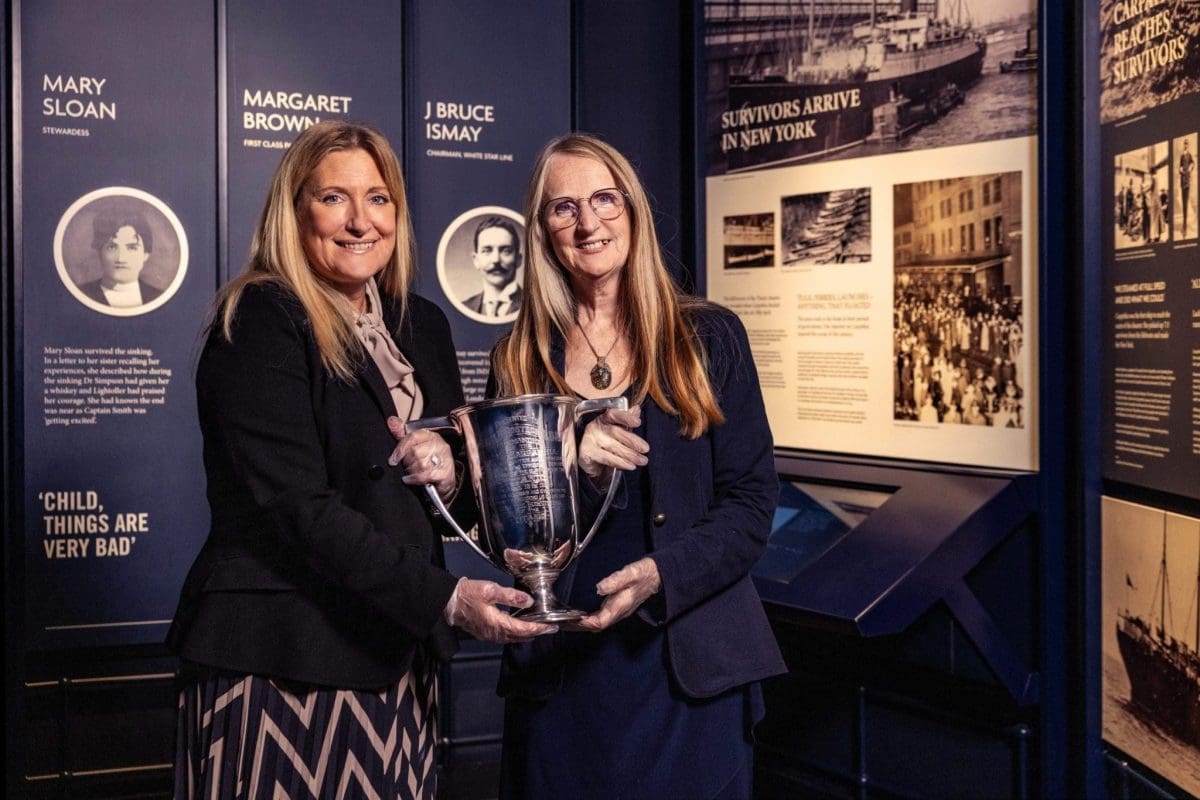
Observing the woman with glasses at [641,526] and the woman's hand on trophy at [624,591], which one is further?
the woman with glasses at [641,526]

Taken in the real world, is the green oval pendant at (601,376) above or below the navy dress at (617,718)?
above

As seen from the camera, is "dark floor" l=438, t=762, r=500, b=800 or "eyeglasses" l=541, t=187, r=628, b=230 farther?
"dark floor" l=438, t=762, r=500, b=800

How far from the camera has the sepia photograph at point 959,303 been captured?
3.46 metres

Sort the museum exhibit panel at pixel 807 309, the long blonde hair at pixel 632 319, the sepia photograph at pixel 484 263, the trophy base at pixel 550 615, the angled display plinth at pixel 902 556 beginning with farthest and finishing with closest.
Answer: the sepia photograph at pixel 484 263 < the angled display plinth at pixel 902 556 < the museum exhibit panel at pixel 807 309 < the long blonde hair at pixel 632 319 < the trophy base at pixel 550 615

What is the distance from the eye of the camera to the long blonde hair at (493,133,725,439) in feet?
7.20

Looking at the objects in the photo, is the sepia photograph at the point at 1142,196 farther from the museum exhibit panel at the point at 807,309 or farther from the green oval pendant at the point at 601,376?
the green oval pendant at the point at 601,376

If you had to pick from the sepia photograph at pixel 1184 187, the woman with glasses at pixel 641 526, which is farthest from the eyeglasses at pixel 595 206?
the sepia photograph at pixel 1184 187

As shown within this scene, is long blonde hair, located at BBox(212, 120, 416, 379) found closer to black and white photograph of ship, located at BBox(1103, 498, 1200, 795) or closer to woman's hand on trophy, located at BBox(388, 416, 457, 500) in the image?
woman's hand on trophy, located at BBox(388, 416, 457, 500)

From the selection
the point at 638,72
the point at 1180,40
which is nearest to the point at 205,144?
the point at 638,72

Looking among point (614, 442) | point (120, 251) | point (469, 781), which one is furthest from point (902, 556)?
point (120, 251)

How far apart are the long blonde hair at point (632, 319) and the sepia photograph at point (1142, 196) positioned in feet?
4.12

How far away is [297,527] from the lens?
200 cm

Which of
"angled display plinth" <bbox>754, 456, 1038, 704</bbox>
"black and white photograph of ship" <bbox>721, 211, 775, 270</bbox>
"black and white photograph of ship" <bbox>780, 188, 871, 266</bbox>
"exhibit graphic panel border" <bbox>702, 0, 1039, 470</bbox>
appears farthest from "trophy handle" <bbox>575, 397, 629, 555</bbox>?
"black and white photograph of ship" <bbox>721, 211, 775, 270</bbox>

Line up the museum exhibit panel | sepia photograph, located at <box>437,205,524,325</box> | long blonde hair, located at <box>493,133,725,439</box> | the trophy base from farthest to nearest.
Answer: sepia photograph, located at <box>437,205,524,325</box> < the museum exhibit panel < long blonde hair, located at <box>493,133,725,439</box> < the trophy base
